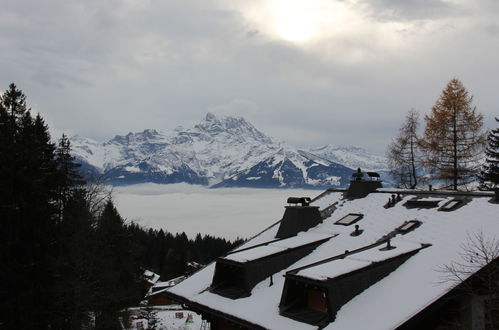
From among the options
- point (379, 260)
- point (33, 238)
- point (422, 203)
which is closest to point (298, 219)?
point (422, 203)

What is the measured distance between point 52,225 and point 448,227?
18.4 meters

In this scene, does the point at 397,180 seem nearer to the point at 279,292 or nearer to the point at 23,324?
the point at 279,292

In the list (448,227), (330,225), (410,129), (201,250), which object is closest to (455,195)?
(448,227)

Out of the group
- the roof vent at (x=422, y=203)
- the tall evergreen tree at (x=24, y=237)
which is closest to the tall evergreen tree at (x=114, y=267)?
the tall evergreen tree at (x=24, y=237)

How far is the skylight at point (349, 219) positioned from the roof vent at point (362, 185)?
2.72m

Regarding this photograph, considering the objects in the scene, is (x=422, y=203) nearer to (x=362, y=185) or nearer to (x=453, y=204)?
(x=453, y=204)

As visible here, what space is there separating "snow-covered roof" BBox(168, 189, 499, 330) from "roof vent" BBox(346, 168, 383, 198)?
111 cm

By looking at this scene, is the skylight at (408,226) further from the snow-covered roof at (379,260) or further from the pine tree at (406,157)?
the pine tree at (406,157)

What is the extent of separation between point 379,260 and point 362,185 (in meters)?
9.69

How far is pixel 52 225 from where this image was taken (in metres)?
21.2

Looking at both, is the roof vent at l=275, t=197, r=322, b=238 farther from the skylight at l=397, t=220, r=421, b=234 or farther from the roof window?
the roof window

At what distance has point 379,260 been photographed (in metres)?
13.8

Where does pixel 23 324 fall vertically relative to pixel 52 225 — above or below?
below

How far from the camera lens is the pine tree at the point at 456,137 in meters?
28.8
